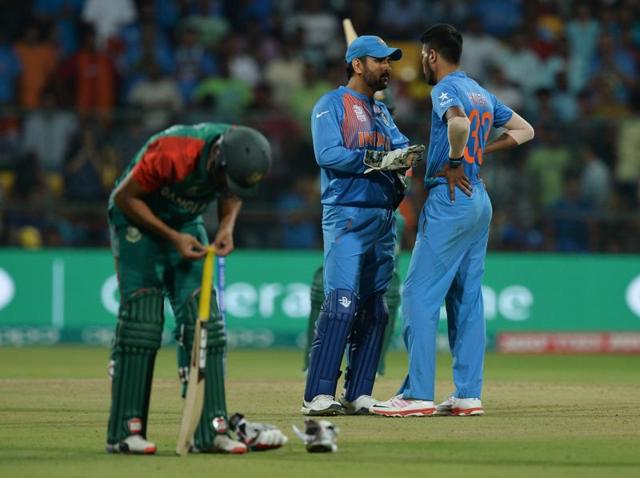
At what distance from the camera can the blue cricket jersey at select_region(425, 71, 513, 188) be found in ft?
29.1

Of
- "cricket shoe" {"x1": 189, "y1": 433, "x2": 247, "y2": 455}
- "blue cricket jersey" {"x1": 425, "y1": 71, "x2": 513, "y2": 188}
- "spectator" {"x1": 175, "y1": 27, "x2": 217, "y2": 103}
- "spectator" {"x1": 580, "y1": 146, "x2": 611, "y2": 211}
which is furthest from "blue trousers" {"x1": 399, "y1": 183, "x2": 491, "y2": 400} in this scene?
"spectator" {"x1": 175, "y1": 27, "x2": 217, "y2": 103}

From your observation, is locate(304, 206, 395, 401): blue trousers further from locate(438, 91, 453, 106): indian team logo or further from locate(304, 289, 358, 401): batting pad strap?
locate(438, 91, 453, 106): indian team logo

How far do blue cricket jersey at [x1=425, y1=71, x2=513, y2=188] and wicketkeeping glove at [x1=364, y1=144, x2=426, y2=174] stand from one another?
0.18m

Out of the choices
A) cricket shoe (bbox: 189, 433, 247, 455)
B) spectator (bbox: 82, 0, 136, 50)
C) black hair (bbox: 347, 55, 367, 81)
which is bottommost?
cricket shoe (bbox: 189, 433, 247, 455)

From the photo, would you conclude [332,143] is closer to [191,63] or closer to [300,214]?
[300,214]

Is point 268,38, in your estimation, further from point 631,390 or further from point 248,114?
point 631,390

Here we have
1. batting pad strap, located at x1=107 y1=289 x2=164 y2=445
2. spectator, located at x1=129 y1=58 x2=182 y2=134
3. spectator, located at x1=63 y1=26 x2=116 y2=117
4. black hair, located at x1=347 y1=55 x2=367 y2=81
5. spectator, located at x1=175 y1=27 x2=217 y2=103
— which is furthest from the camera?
spectator, located at x1=175 y1=27 x2=217 y2=103

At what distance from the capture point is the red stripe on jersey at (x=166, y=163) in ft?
22.4

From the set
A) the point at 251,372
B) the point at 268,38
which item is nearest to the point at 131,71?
the point at 268,38

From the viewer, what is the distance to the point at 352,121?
9.06m

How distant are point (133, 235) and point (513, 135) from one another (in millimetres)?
3240

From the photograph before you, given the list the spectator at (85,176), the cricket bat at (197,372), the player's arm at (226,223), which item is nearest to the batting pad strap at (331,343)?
the player's arm at (226,223)

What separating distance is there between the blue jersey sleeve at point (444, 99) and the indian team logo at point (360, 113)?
51cm

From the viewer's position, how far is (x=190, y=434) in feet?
22.6
